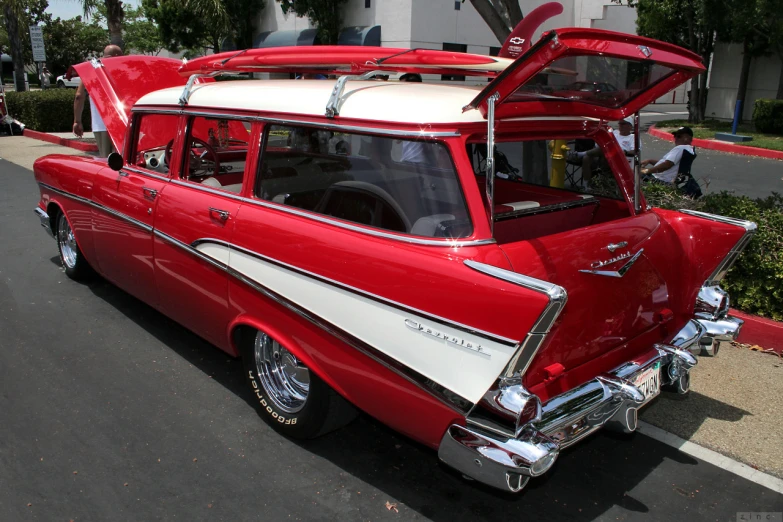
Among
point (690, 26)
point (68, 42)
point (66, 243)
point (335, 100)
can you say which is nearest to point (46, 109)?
point (66, 243)

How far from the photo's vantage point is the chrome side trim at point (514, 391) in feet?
7.79

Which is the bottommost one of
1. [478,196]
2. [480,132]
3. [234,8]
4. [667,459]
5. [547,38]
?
[667,459]

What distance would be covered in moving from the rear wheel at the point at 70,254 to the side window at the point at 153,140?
4.57 ft

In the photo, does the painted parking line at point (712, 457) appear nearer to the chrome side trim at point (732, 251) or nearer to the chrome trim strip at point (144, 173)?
the chrome side trim at point (732, 251)

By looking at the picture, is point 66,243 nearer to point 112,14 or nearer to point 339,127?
point 339,127

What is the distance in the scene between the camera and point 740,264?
16.5 ft

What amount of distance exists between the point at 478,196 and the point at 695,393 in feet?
7.84

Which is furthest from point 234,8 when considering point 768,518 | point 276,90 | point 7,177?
point 768,518

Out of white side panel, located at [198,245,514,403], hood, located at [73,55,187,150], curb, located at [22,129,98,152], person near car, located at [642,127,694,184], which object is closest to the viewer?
white side panel, located at [198,245,514,403]

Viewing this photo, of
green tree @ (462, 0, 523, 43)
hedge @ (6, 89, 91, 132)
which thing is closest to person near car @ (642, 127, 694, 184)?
green tree @ (462, 0, 523, 43)

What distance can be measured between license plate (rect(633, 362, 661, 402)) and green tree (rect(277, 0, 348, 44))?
2310 cm

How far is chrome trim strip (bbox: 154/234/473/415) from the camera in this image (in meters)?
2.60

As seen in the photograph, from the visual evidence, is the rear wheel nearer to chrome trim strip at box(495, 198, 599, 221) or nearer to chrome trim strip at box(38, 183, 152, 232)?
chrome trim strip at box(38, 183, 152, 232)

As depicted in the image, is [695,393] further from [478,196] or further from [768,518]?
[478,196]
